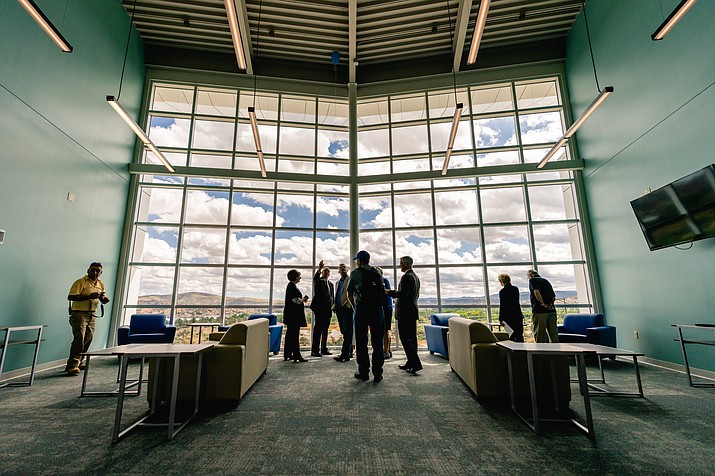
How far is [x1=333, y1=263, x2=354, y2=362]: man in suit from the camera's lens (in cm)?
514

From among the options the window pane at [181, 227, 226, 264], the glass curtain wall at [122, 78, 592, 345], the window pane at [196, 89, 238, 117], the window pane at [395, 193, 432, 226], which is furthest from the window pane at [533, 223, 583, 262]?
the window pane at [196, 89, 238, 117]

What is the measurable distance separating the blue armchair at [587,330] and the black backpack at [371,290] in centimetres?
350

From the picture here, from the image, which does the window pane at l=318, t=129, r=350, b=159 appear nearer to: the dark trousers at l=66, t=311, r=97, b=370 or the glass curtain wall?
the glass curtain wall

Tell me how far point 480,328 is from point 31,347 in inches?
238

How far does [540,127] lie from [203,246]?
8221 mm

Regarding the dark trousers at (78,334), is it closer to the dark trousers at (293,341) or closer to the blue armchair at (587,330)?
the dark trousers at (293,341)

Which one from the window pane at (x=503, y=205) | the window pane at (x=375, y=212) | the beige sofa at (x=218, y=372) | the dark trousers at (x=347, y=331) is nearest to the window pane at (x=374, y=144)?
the window pane at (x=375, y=212)

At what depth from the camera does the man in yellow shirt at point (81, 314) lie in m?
4.24

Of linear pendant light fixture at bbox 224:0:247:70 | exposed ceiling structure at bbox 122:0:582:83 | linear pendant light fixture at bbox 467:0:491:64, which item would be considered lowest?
linear pendant light fixture at bbox 224:0:247:70

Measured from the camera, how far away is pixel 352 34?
6645 millimetres

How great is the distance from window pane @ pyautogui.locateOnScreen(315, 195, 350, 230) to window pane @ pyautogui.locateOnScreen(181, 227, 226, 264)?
219 cm

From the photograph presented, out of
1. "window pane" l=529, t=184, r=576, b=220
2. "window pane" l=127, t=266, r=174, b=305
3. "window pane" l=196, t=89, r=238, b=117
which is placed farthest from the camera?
"window pane" l=196, t=89, r=238, b=117

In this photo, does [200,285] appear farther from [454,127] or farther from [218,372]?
[454,127]

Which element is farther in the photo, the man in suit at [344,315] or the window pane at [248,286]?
the window pane at [248,286]
